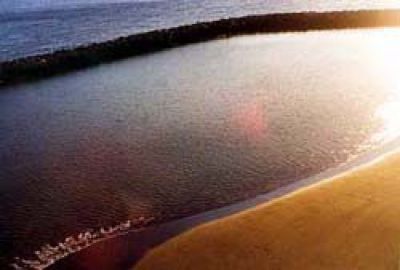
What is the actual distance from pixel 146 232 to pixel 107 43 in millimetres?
21465

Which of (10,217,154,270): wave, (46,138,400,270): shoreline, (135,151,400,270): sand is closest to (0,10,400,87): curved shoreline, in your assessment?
(10,217,154,270): wave

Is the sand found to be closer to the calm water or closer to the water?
the calm water

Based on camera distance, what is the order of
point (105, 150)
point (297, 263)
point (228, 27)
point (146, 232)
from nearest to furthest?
point (297, 263), point (146, 232), point (105, 150), point (228, 27)

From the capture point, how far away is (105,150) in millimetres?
17266

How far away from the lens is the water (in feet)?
117

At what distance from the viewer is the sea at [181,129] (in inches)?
541

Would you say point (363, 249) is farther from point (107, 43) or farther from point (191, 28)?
point (191, 28)

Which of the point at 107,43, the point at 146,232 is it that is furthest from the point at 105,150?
the point at 107,43

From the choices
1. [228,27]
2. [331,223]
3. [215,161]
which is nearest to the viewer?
[331,223]

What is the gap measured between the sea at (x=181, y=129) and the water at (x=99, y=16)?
14.5 ft

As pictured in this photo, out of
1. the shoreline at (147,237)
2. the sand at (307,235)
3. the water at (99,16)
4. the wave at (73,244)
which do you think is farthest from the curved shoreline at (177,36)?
the sand at (307,235)

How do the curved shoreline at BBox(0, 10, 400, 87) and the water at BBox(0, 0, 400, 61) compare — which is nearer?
the curved shoreline at BBox(0, 10, 400, 87)

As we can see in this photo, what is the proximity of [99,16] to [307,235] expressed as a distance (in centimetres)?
3517

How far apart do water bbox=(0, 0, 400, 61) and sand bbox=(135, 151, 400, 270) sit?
22.0m
